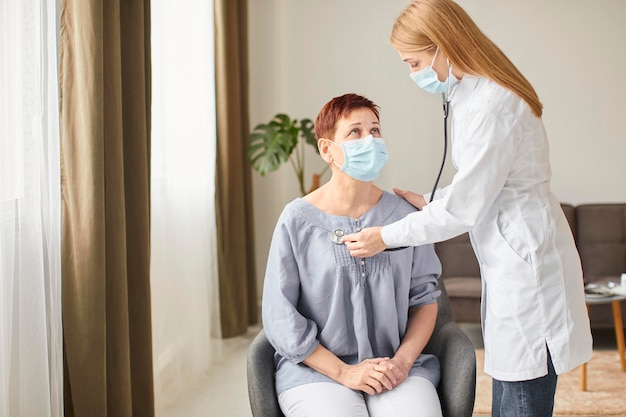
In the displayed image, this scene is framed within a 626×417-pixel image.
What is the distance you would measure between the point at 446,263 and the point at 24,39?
331 centimetres

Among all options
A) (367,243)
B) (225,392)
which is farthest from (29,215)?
(225,392)

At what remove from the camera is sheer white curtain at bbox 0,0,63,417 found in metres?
1.95

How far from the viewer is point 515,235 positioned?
1655 millimetres

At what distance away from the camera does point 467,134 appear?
1.66 meters

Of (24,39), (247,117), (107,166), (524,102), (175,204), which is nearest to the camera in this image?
(524,102)

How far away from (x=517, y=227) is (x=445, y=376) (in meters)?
0.54

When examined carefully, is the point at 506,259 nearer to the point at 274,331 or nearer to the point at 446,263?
the point at 274,331

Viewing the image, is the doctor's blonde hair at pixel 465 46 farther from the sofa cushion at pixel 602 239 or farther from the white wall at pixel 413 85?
the white wall at pixel 413 85

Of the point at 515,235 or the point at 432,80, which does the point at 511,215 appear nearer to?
the point at 515,235

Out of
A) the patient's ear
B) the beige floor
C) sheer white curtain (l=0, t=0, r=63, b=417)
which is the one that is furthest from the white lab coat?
the beige floor

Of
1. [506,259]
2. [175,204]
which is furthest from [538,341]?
[175,204]

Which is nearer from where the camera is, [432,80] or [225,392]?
[432,80]

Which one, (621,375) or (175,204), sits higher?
(175,204)

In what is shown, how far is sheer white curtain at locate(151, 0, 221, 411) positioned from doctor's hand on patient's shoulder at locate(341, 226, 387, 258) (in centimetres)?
161
